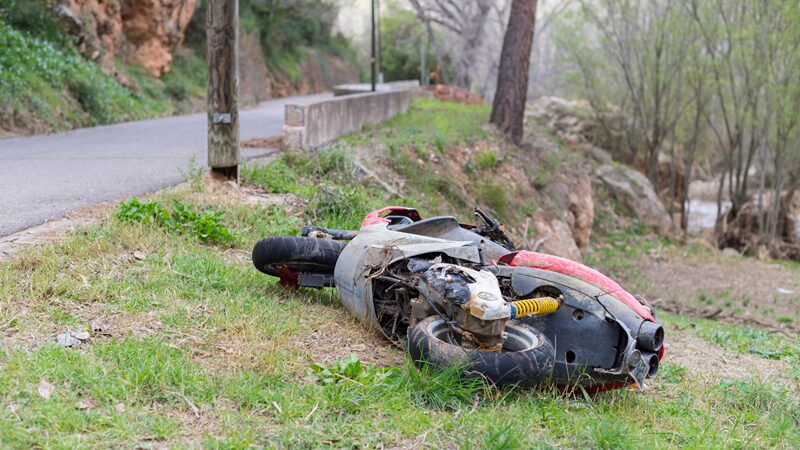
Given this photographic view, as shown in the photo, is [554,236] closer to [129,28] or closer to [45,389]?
[45,389]

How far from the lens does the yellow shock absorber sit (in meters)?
4.53

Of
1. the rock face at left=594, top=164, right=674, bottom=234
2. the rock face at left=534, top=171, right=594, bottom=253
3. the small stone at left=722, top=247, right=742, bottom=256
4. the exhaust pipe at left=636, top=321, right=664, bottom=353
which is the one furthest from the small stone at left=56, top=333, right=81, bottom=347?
the small stone at left=722, top=247, right=742, bottom=256

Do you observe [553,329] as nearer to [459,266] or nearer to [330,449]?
[459,266]

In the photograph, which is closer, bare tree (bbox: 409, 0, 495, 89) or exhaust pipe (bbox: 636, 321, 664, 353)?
exhaust pipe (bbox: 636, 321, 664, 353)

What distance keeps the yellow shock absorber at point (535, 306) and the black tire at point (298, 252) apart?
1.77 meters

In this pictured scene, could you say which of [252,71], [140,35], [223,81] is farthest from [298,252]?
[252,71]

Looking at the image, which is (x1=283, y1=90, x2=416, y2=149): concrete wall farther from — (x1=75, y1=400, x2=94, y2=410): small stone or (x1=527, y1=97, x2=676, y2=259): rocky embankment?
(x1=75, y1=400, x2=94, y2=410): small stone

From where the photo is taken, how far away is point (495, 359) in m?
4.30

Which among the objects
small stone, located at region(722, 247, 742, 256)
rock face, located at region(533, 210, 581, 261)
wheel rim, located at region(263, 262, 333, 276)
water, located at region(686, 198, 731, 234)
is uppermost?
wheel rim, located at region(263, 262, 333, 276)

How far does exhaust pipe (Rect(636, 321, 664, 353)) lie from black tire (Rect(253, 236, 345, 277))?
7.63ft

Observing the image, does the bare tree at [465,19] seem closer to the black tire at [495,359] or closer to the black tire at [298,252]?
the black tire at [298,252]

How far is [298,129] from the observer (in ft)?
38.1

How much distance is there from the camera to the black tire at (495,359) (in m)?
4.29

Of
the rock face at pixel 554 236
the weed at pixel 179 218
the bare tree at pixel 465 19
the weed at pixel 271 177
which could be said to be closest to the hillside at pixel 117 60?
the weed at pixel 271 177
